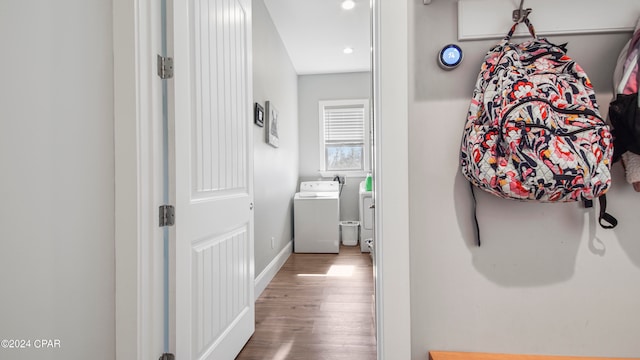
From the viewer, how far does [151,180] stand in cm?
101

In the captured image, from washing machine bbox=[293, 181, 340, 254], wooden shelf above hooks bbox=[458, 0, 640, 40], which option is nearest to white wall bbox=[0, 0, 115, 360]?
wooden shelf above hooks bbox=[458, 0, 640, 40]

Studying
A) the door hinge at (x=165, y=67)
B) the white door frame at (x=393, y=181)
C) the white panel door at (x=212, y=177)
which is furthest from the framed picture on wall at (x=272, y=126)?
the white door frame at (x=393, y=181)

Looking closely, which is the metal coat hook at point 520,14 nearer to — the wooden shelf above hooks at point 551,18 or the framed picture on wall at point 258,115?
the wooden shelf above hooks at point 551,18

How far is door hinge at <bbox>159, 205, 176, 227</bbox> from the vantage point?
3.49 ft

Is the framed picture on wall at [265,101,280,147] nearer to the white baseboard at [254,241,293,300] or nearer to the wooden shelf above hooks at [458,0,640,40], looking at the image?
the white baseboard at [254,241,293,300]

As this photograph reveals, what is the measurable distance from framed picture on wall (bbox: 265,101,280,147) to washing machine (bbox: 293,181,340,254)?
1015mm

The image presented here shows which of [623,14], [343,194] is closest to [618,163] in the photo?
[623,14]

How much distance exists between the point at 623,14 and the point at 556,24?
18cm

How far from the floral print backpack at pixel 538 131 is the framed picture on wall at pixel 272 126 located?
7.10 feet

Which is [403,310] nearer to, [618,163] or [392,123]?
[392,123]

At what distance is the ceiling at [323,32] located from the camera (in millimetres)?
2717

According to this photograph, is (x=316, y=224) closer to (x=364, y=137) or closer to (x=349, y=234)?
(x=349, y=234)

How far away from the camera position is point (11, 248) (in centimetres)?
71

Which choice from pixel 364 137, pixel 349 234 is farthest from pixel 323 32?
pixel 349 234
